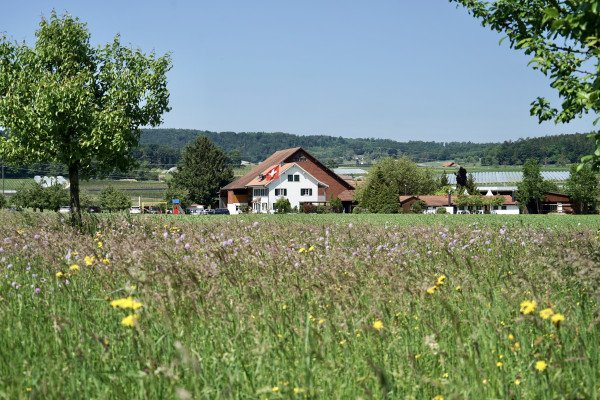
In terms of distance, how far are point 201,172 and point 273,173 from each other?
1821cm

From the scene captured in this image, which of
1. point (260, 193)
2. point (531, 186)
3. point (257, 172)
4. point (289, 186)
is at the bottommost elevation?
point (260, 193)

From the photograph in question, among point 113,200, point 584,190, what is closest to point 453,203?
point 584,190

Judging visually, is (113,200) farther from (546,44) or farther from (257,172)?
(546,44)

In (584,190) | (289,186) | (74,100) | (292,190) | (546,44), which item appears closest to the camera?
(546,44)

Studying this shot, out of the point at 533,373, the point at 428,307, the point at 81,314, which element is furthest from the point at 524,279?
the point at 81,314

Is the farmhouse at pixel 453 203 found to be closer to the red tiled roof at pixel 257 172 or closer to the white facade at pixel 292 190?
the white facade at pixel 292 190

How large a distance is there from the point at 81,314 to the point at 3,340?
2.73 feet

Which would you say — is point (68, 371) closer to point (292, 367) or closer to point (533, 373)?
point (292, 367)

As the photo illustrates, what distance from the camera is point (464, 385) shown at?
384 cm

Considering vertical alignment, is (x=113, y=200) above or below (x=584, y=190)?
below

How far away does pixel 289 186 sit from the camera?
10694cm

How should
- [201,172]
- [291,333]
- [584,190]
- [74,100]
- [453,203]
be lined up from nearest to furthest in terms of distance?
[291,333] → [74,100] → [584,190] → [453,203] → [201,172]

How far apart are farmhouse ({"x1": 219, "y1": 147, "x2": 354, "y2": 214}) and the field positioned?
314ft

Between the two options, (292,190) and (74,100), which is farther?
(292,190)
